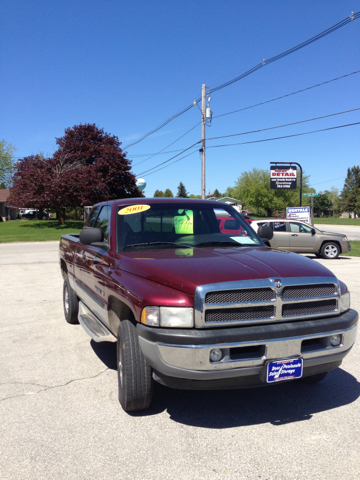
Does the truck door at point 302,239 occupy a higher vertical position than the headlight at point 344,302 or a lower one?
lower

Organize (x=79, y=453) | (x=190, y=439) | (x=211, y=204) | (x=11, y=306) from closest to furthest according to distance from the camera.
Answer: (x=79, y=453)
(x=190, y=439)
(x=211, y=204)
(x=11, y=306)

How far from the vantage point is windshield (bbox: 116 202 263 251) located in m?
4.07

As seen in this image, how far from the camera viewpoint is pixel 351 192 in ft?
432

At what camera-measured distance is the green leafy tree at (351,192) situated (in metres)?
127

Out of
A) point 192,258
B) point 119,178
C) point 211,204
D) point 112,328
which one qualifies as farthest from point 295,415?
point 119,178

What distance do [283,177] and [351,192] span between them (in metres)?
116

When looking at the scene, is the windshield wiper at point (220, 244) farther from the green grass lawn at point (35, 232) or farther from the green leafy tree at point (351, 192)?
the green leafy tree at point (351, 192)

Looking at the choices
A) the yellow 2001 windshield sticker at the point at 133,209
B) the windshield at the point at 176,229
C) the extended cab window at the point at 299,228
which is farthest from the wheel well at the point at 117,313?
the extended cab window at the point at 299,228

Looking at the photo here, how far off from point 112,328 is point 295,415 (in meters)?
1.81

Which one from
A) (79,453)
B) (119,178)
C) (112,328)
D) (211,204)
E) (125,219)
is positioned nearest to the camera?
(79,453)

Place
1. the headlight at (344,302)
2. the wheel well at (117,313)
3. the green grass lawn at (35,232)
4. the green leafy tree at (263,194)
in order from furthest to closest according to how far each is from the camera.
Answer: the green leafy tree at (263,194)
the green grass lawn at (35,232)
the wheel well at (117,313)
the headlight at (344,302)

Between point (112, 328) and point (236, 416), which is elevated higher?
point (112, 328)

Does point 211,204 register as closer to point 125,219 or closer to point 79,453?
point 125,219

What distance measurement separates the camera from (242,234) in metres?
4.48
